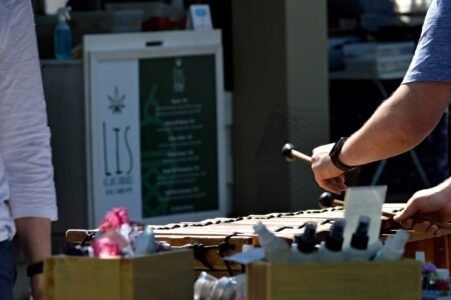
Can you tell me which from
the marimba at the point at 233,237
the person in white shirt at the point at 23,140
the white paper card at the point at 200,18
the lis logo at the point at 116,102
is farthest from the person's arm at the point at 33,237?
the white paper card at the point at 200,18

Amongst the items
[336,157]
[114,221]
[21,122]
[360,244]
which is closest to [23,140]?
[21,122]

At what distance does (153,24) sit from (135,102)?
0.54 meters

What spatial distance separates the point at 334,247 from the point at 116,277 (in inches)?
16.9

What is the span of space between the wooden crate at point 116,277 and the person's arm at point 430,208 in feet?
2.59

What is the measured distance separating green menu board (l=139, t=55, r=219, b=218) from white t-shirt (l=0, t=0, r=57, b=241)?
16.7 feet

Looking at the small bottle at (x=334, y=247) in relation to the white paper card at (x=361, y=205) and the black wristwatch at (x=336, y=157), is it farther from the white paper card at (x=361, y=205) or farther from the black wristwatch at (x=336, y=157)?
the black wristwatch at (x=336, y=157)

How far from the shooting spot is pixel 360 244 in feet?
8.43

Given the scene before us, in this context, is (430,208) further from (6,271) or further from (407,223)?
(6,271)

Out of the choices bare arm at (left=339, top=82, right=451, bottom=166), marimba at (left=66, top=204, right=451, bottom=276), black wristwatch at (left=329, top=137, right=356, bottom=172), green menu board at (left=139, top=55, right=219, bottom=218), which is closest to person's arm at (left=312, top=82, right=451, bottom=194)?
bare arm at (left=339, top=82, right=451, bottom=166)

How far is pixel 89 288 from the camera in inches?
105

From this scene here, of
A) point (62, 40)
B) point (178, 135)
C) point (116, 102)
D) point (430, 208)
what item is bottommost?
point (178, 135)

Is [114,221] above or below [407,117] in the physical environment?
below

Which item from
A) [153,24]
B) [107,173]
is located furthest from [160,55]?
[107,173]

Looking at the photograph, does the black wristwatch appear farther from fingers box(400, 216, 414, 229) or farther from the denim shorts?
the denim shorts
